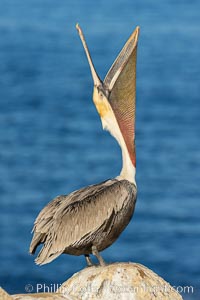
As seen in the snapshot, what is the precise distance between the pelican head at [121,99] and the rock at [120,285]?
85 centimetres

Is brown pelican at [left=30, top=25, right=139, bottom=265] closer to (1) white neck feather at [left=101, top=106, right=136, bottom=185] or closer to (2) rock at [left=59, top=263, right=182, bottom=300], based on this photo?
(1) white neck feather at [left=101, top=106, right=136, bottom=185]

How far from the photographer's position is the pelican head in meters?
10.4

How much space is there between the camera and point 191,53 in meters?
46.9

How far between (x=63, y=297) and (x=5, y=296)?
0.40m

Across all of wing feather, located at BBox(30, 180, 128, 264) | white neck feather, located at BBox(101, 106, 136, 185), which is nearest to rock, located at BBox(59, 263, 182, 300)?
wing feather, located at BBox(30, 180, 128, 264)

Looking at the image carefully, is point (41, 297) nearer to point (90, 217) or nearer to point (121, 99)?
point (90, 217)

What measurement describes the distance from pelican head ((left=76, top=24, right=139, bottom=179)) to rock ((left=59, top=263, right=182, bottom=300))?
854 millimetres

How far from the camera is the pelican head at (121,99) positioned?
34.1 feet

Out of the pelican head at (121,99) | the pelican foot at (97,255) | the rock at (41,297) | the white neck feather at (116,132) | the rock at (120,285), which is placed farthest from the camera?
the pelican head at (121,99)

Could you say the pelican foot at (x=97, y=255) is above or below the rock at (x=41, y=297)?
above

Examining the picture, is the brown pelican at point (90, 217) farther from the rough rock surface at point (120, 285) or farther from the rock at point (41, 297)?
the rock at point (41, 297)

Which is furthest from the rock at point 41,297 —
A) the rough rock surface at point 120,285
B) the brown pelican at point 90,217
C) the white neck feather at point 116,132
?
the white neck feather at point 116,132

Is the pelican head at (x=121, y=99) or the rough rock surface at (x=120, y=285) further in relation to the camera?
the pelican head at (x=121, y=99)

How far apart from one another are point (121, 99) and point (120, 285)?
157 cm
